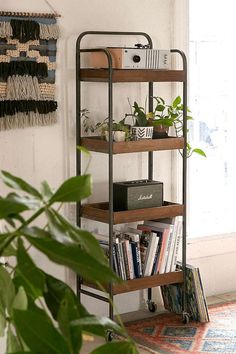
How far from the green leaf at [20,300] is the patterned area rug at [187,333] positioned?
3.29 meters

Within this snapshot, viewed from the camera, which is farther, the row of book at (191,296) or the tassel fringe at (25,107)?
the row of book at (191,296)

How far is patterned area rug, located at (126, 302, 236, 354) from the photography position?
3865mm

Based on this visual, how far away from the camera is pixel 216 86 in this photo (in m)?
4.82

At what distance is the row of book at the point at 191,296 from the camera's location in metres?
4.26

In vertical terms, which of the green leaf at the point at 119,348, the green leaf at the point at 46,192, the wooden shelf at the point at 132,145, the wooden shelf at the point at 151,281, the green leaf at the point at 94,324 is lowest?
the wooden shelf at the point at 151,281

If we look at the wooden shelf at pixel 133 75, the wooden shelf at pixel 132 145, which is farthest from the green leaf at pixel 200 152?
the wooden shelf at pixel 133 75

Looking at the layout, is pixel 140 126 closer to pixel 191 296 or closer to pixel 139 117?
pixel 139 117

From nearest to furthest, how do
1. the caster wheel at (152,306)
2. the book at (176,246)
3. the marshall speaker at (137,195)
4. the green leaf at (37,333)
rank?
the green leaf at (37,333) < the marshall speaker at (137,195) < the book at (176,246) < the caster wheel at (152,306)

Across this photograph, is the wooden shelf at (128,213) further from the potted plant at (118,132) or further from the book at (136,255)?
the potted plant at (118,132)

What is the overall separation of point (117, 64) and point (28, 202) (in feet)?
11.0

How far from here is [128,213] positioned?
396 centimetres

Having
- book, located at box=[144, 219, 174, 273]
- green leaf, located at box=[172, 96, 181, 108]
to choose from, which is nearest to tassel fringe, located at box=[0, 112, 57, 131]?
green leaf, located at box=[172, 96, 181, 108]

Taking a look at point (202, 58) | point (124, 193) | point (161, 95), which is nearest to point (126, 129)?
point (124, 193)

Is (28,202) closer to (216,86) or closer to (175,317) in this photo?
(175,317)
